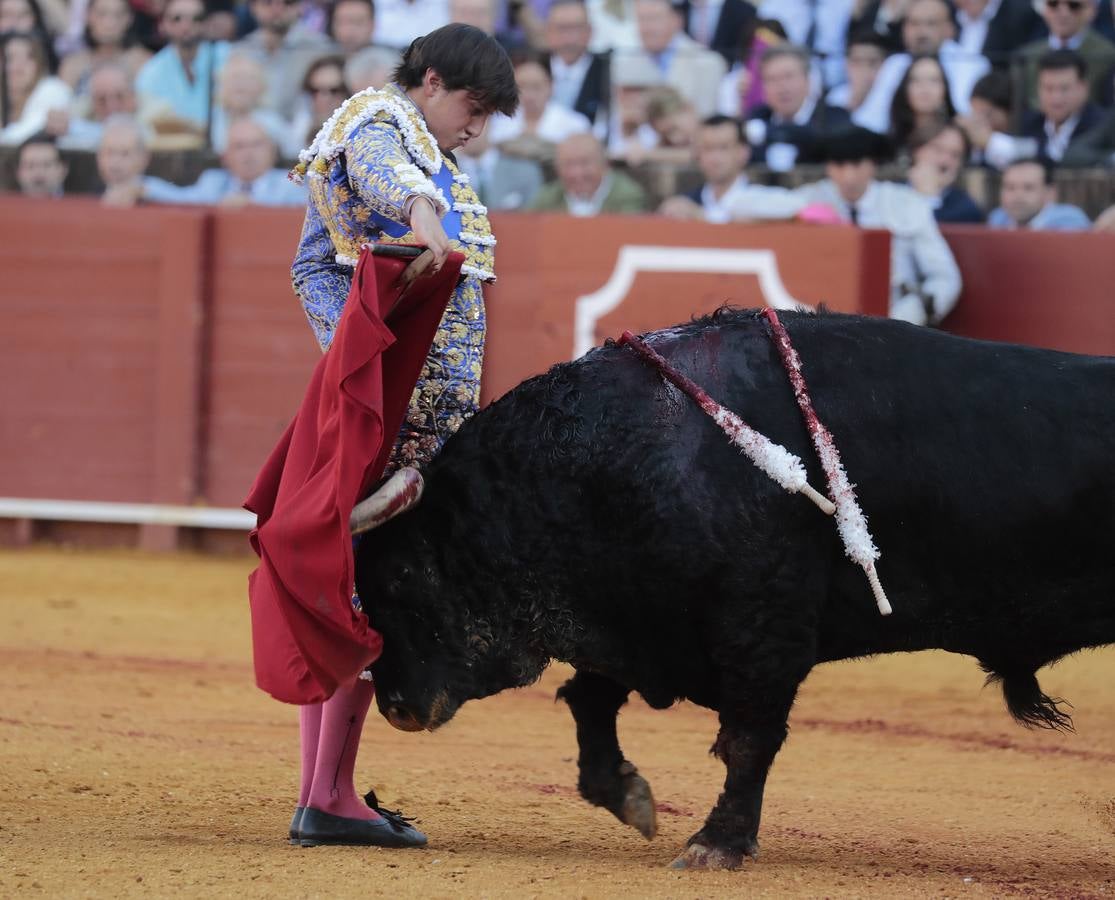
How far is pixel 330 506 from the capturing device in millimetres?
3037

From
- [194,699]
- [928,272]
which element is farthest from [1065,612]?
[928,272]

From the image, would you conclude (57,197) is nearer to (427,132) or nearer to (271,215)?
(271,215)

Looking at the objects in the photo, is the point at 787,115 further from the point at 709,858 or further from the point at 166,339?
the point at 709,858

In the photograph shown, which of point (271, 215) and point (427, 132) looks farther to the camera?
point (271, 215)

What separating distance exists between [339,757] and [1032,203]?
17.7 feet

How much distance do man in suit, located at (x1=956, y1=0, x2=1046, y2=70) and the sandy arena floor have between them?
139 inches

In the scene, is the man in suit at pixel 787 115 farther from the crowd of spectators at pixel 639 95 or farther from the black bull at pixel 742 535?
the black bull at pixel 742 535

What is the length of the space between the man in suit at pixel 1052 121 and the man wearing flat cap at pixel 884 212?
1.80 feet

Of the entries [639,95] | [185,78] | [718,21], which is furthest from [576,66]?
[185,78]

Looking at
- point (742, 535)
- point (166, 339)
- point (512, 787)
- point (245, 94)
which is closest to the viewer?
point (742, 535)

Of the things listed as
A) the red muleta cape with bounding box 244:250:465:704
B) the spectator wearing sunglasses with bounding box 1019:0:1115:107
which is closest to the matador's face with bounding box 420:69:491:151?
the red muleta cape with bounding box 244:250:465:704

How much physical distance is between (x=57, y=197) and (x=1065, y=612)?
6.54 metres

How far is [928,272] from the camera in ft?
24.5

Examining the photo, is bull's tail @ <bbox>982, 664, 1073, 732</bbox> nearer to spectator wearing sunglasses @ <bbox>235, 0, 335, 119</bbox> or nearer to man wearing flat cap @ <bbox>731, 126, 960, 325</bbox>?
man wearing flat cap @ <bbox>731, 126, 960, 325</bbox>
